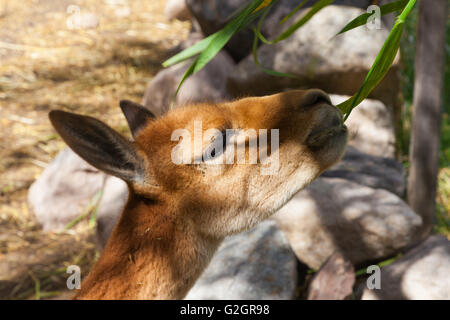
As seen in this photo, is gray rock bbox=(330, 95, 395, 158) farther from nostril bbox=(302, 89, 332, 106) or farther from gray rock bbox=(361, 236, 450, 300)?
nostril bbox=(302, 89, 332, 106)

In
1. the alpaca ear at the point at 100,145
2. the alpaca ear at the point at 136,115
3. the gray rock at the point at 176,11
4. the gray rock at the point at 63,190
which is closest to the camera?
the alpaca ear at the point at 100,145

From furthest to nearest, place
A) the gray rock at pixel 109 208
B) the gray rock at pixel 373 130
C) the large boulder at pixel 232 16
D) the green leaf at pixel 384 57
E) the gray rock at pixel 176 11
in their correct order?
1. the gray rock at pixel 176 11
2. the large boulder at pixel 232 16
3. the gray rock at pixel 373 130
4. the gray rock at pixel 109 208
5. the green leaf at pixel 384 57

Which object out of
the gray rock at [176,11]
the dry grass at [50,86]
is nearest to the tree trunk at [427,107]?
the dry grass at [50,86]

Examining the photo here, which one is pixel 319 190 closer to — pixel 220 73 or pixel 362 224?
pixel 362 224

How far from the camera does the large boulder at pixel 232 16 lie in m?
5.75

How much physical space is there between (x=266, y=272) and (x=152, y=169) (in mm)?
2013

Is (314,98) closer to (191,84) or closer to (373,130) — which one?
(373,130)

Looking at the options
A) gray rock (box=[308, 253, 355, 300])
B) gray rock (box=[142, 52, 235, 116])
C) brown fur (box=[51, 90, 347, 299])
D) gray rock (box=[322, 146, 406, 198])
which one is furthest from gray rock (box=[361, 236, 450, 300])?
gray rock (box=[142, 52, 235, 116])

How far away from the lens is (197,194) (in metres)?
2.02

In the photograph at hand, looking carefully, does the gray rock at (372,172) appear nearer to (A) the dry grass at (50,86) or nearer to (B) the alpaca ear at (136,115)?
(A) the dry grass at (50,86)

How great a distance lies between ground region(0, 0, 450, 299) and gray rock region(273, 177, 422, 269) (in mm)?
1174

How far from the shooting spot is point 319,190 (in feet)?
13.9

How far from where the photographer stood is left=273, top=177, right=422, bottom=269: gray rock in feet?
13.0
